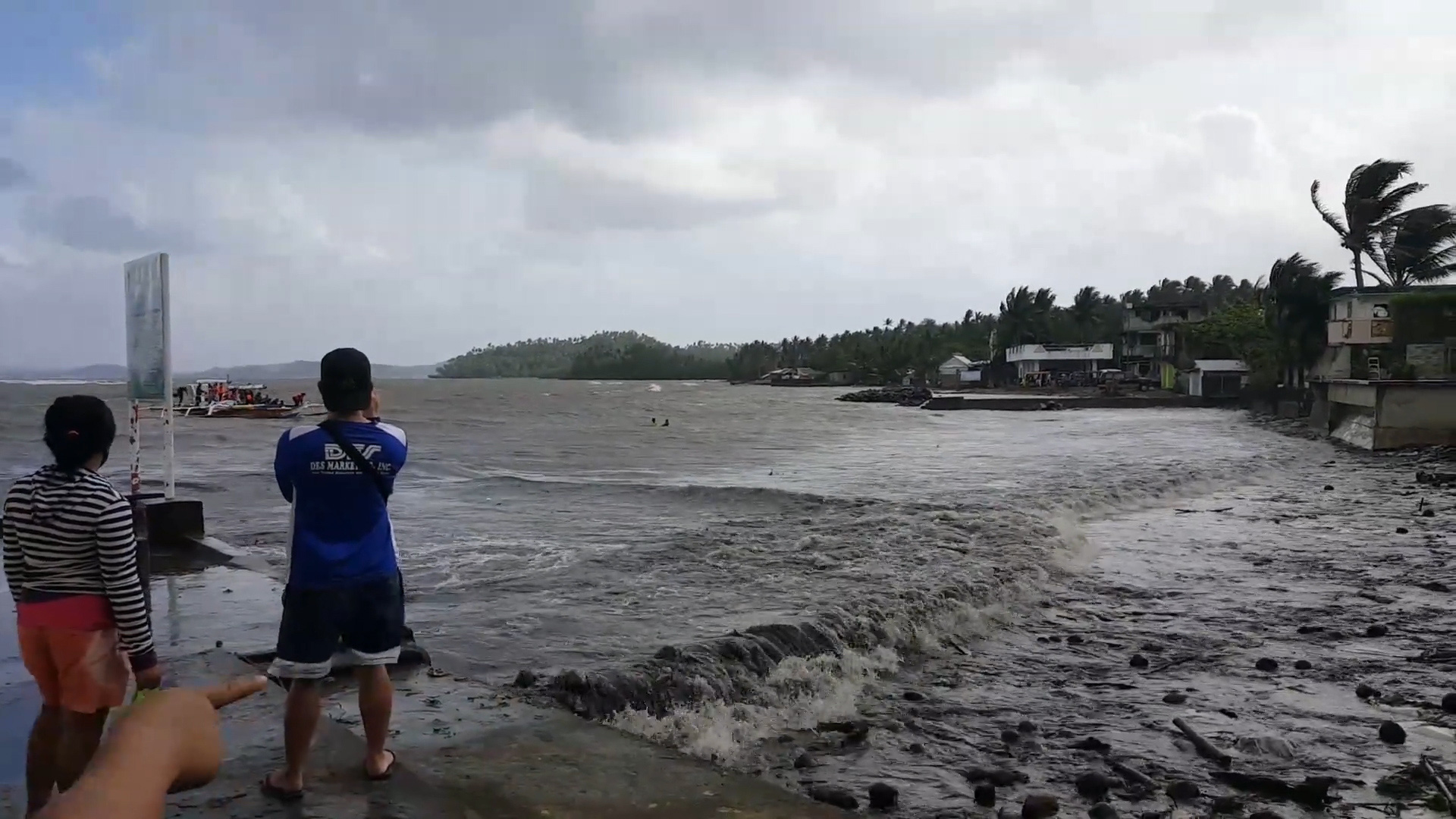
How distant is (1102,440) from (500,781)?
117ft

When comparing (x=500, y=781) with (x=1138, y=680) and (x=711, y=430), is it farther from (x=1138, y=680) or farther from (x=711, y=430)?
(x=711, y=430)

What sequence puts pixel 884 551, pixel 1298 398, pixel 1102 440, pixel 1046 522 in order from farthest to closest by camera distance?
pixel 1298 398
pixel 1102 440
pixel 1046 522
pixel 884 551

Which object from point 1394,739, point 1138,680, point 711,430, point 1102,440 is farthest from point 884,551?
point 711,430

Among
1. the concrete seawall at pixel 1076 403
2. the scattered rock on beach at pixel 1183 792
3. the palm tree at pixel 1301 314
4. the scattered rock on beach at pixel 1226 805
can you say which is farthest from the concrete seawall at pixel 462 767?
the concrete seawall at pixel 1076 403

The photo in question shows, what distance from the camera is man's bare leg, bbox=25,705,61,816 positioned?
381 cm

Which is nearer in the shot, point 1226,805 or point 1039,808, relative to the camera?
point 1039,808

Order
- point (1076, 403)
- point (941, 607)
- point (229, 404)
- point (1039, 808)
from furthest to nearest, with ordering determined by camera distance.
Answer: point (1076, 403) → point (229, 404) → point (941, 607) → point (1039, 808)

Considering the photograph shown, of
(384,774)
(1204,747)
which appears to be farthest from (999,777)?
(384,774)

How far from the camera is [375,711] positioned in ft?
13.6

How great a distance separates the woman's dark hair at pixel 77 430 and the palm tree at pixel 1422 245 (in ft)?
193

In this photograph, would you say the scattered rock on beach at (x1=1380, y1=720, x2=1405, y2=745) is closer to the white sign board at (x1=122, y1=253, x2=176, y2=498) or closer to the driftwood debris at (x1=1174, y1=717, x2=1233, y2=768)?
the driftwood debris at (x1=1174, y1=717, x2=1233, y2=768)

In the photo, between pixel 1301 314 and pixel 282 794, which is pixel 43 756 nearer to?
pixel 282 794

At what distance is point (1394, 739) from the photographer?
237 inches

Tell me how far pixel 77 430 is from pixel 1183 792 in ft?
18.3
